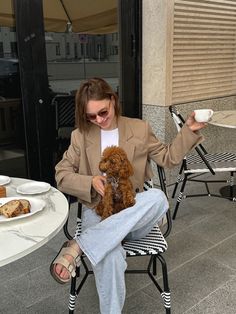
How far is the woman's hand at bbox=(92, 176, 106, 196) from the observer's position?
164 centimetres

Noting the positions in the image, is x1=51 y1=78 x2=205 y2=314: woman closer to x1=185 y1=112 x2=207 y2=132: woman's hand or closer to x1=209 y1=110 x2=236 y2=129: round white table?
x1=185 y1=112 x2=207 y2=132: woman's hand

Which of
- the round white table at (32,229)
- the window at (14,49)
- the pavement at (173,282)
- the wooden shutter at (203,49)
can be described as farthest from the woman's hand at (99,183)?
the wooden shutter at (203,49)

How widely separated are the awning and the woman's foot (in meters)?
1.88

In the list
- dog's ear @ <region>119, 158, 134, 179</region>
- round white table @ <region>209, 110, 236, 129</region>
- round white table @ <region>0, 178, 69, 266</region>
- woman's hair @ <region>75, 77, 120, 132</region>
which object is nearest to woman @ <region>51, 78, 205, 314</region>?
woman's hair @ <region>75, 77, 120, 132</region>

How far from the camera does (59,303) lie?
1964 mm

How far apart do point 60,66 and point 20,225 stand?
2.00 m

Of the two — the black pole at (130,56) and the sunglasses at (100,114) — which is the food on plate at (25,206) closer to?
the sunglasses at (100,114)

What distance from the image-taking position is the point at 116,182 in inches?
62.8

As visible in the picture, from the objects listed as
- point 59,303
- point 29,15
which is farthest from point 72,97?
point 59,303

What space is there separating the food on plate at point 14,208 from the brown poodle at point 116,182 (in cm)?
39

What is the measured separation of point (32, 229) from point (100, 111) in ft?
2.32

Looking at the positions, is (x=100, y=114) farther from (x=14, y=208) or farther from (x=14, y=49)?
(x=14, y=49)

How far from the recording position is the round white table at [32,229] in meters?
1.11

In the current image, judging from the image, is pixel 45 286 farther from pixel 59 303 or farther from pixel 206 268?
pixel 206 268
